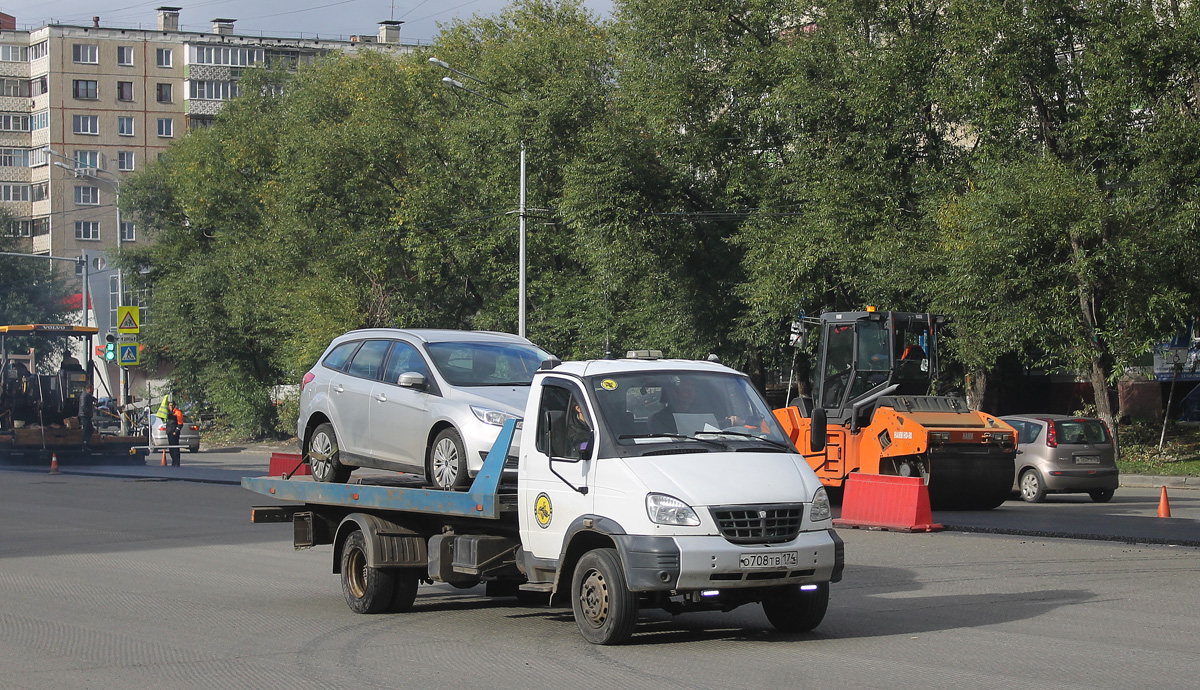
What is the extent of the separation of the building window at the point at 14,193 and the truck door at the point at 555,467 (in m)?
104

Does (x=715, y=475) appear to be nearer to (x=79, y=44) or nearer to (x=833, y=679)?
(x=833, y=679)

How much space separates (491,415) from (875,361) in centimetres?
1122

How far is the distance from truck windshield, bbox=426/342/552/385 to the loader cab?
9644 mm

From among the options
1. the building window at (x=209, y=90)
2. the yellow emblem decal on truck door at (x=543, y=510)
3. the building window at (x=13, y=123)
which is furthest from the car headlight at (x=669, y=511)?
the building window at (x=13, y=123)

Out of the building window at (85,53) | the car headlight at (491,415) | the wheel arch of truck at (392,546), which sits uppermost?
the building window at (85,53)

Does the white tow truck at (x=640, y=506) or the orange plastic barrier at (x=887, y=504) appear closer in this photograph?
the white tow truck at (x=640, y=506)

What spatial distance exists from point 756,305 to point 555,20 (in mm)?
18233

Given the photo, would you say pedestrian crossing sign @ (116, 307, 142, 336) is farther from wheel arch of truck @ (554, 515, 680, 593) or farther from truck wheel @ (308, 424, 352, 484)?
wheel arch of truck @ (554, 515, 680, 593)

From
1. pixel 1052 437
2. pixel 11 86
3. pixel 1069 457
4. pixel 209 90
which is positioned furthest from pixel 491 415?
pixel 11 86

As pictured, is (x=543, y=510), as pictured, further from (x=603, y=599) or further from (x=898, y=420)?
(x=898, y=420)

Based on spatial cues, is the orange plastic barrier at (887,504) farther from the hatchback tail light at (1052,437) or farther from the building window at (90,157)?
the building window at (90,157)

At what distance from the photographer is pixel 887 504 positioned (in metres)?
16.7

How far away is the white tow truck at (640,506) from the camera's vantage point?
8.04m

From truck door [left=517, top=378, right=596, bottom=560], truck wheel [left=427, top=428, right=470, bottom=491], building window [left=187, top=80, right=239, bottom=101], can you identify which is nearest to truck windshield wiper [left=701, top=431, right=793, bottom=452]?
truck door [left=517, top=378, right=596, bottom=560]
